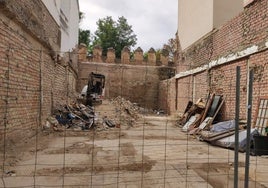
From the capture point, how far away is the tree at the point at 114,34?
39188mm

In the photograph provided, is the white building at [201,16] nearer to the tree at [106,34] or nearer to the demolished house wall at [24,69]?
the demolished house wall at [24,69]

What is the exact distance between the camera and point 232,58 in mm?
8961

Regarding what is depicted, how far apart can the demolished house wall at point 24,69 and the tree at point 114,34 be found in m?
29.1

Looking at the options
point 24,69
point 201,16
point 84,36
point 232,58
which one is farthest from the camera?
point 84,36

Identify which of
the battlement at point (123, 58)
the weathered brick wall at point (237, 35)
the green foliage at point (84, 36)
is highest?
the green foliage at point (84, 36)

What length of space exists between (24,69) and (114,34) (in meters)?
33.4

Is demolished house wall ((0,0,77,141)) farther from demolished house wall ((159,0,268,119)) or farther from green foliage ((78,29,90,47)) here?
green foliage ((78,29,90,47))

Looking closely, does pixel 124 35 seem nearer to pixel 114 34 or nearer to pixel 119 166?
pixel 114 34

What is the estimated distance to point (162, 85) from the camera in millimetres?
22500

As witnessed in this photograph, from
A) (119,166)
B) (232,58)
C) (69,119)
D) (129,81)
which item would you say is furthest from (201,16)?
(129,81)

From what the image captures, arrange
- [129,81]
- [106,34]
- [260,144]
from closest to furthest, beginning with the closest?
1. [260,144]
2. [129,81]
3. [106,34]

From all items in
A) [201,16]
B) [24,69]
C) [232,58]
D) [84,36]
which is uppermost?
[84,36]

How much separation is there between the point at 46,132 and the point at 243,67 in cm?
580

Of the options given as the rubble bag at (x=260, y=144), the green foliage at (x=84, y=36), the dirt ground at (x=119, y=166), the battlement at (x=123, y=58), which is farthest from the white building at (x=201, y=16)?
the green foliage at (x=84, y=36)
